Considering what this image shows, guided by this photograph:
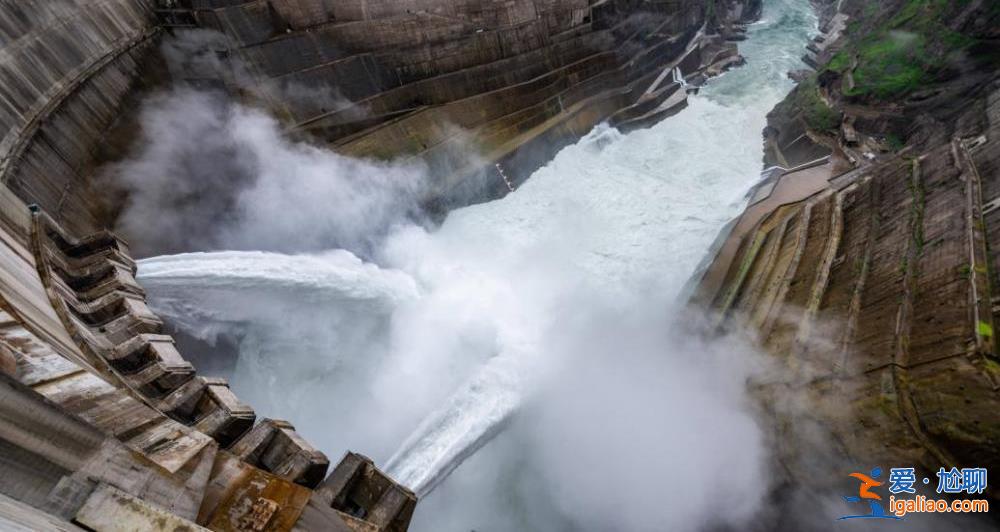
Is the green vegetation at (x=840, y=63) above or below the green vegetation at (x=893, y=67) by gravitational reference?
above

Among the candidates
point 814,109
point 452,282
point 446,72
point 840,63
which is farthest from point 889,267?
point 840,63

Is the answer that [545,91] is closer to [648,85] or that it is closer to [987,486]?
[648,85]

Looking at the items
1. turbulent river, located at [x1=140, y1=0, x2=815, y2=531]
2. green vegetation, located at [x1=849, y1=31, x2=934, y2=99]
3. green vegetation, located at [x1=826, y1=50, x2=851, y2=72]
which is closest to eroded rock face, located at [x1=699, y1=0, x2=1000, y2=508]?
green vegetation, located at [x1=849, y1=31, x2=934, y2=99]

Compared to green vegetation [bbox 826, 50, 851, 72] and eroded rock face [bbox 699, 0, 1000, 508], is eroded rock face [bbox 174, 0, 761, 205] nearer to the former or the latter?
green vegetation [bbox 826, 50, 851, 72]

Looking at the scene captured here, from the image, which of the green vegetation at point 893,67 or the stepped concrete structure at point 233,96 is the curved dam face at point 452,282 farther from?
the green vegetation at point 893,67

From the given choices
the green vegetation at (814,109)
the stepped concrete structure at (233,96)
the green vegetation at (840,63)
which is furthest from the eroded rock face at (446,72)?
the green vegetation at (840,63)

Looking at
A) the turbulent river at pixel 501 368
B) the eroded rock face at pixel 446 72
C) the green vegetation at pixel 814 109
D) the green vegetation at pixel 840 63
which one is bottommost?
the turbulent river at pixel 501 368

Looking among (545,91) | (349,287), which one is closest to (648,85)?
(545,91)
